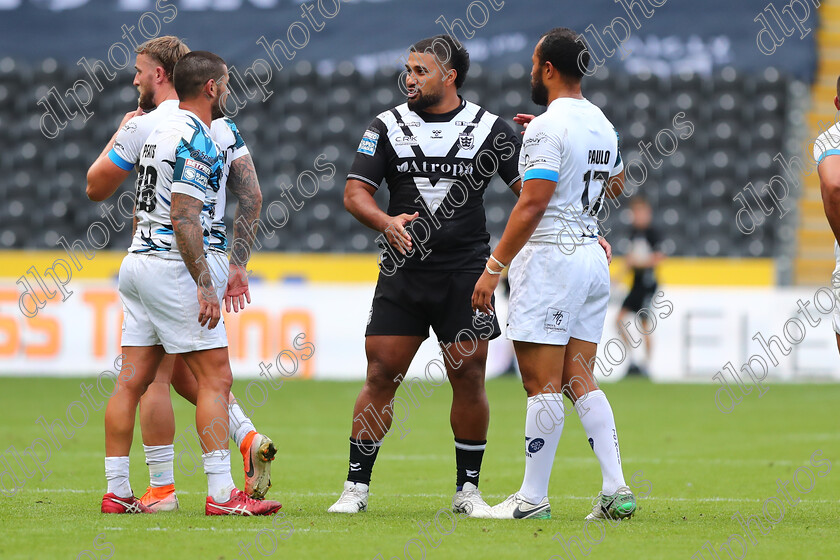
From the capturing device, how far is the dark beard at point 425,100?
5.68m

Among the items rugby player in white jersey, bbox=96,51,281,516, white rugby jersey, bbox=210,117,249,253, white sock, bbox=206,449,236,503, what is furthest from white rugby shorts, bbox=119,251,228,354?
white sock, bbox=206,449,236,503

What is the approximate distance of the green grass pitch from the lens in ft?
14.9

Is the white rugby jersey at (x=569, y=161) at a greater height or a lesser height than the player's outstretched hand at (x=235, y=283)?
greater

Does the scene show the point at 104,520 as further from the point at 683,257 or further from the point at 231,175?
the point at 683,257

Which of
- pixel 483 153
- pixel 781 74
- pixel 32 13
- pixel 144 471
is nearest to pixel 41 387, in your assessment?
pixel 144 471

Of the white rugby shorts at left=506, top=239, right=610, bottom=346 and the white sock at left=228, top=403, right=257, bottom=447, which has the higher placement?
the white rugby shorts at left=506, top=239, right=610, bottom=346

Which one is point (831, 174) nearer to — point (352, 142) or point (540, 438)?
point (540, 438)

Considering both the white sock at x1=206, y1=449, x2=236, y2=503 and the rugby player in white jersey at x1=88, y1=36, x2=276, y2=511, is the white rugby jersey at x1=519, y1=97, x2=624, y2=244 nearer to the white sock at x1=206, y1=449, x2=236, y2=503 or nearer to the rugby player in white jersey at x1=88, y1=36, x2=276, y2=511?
the rugby player in white jersey at x1=88, y1=36, x2=276, y2=511

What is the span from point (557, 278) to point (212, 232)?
166 centimetres

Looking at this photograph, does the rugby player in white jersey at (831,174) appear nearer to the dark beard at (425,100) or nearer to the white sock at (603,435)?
the white sock at (603,435)

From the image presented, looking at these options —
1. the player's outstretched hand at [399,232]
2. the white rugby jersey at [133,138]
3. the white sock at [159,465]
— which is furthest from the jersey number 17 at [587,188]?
the white sock at [159,465]

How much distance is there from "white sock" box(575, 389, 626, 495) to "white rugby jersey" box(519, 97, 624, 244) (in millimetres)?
762

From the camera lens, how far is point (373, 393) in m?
5.71

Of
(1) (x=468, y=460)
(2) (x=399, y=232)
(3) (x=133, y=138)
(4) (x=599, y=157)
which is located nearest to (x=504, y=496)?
(1) (x=468, y=460)
